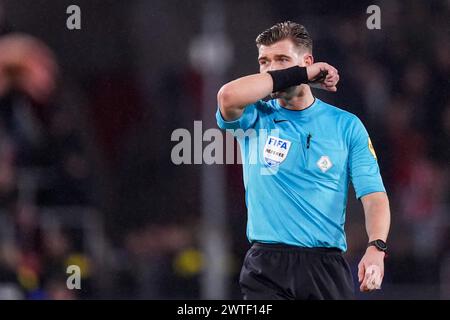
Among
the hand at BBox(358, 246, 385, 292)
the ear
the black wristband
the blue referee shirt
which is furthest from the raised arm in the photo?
the hand at BBox(358, 246, 385, 292)

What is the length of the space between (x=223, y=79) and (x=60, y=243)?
2.03m

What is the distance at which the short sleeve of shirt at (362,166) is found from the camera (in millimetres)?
3834

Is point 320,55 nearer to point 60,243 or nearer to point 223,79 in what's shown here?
point 223,79

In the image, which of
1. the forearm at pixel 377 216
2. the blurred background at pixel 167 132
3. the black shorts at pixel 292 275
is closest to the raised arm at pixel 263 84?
the forearm at pixel 377 216

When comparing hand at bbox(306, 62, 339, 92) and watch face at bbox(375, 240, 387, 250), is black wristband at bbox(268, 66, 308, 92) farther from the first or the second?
watch face at bbox(375, 240, 387, 250)

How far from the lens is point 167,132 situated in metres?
8.55

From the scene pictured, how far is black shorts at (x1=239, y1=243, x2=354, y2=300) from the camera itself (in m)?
3.71

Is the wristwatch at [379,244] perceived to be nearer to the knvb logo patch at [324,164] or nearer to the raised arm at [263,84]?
the knvb logo patch at [324,164]

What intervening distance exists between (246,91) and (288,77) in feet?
0.60

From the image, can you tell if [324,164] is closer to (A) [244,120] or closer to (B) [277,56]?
(A) [244,120]

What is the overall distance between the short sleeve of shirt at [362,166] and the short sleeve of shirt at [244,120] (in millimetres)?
422

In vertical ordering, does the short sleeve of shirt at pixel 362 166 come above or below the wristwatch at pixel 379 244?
above

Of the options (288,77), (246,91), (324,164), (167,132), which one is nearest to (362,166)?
(324,164)

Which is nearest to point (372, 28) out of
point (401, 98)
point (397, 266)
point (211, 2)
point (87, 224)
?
point (401, 98)
